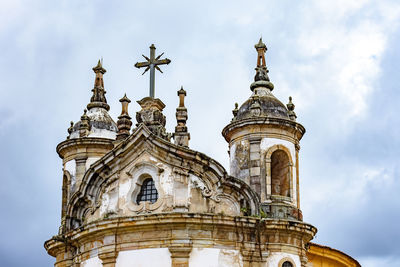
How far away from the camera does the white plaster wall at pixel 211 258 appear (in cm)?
2648

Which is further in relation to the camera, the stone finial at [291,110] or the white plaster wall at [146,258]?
the stone finial at [291,110]

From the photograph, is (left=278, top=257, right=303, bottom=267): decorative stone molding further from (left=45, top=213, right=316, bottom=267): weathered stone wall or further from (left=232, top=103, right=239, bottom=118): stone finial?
(left=232, top=103, right=239, bottom=118): stone finial

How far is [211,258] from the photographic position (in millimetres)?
26516

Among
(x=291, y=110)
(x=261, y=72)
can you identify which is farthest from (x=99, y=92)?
(x=291, y=110)

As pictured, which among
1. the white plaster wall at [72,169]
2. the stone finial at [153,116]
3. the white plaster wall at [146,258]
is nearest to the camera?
the white plaster wall at [146,258]

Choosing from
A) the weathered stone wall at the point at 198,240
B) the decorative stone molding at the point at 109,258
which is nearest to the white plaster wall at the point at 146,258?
the weathered stone wall at the point at 198,240

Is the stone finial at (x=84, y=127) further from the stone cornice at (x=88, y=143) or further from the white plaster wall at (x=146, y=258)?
the white plaster wall at (x=146, y=258)

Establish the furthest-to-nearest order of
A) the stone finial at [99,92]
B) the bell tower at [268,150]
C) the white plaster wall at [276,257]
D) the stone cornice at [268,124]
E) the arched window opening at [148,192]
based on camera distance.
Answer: the stone finial at [99,92] < the stone cornice at [268,124] < the bell tower at [268,150] < the arched window opening at [148,192] < the white plaster wall at [276,257]

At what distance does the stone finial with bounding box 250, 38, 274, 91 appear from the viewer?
99.2ft

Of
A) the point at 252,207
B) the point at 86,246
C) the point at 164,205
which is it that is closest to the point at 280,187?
the point at 252,207

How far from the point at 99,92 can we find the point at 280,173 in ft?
28.6

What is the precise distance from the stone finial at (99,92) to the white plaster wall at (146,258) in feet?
27.7

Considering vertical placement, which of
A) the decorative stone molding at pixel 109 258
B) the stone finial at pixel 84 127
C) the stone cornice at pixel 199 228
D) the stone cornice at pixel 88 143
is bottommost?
the decorative stone molding at pixel 109 258

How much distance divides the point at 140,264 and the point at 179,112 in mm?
5572
